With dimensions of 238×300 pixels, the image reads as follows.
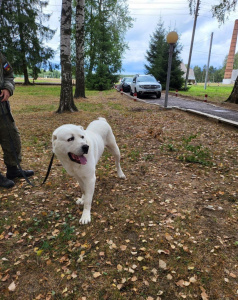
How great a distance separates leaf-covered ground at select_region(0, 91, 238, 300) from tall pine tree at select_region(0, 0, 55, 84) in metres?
29.0

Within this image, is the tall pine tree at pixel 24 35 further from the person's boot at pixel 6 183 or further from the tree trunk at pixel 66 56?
the person's boot at pixel 6 183

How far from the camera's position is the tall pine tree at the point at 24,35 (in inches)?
1053

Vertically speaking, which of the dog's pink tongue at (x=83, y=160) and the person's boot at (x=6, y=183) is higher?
the dog's pink tongue at (x=83, y=160)

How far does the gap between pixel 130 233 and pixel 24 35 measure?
3352 cm

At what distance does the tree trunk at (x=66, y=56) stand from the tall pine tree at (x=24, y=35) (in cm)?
2224

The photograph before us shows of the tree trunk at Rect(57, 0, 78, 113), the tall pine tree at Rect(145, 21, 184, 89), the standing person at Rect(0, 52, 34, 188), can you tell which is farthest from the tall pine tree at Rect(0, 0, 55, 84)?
the standing person at Rect(0, 52, 34, 188)

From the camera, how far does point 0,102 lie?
3492 mm

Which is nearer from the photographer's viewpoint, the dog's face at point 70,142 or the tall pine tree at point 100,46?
the dog's face at point 70,142

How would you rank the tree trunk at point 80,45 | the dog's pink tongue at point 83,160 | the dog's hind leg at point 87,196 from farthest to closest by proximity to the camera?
the tree trunk at point 80,45 → the dog's hind leg at point 87,196 → the dog's pink tongue at point 83,160

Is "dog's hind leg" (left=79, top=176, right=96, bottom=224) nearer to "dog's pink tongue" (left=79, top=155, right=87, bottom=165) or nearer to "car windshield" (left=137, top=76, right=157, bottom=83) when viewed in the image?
"dog's pink tongue" (left=79, top=155, right=87, bottom=165)

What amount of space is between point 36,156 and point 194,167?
13.2 feet

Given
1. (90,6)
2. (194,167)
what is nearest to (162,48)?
(90,6)

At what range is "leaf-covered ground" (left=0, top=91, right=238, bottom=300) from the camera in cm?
211

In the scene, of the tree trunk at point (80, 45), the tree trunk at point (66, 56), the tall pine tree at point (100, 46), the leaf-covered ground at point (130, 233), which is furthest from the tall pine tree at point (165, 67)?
the leaf-covered ground at point (130, 233)
